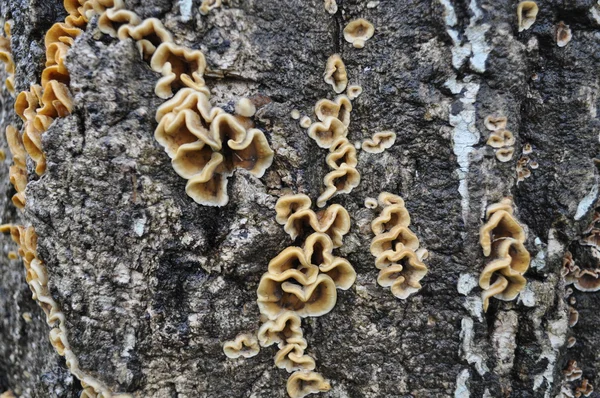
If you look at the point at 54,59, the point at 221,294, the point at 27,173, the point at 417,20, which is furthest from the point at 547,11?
the point at 27,173

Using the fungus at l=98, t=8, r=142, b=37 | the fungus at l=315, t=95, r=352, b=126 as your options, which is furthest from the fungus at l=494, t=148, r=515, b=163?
the fungus at l=98, t=8, r=142, b=37

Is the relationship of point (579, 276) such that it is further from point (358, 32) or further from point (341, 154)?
point (358, 32)

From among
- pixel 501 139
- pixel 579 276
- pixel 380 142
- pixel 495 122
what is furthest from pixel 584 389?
pixel 380 142

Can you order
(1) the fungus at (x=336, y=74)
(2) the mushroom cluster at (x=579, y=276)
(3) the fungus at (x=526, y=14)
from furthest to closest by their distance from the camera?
(2) the mushroom cluster at (x=579, y=276) < (1) the fungus at (x=336, y=74) < (3) the fungus at (x=526, y=14)

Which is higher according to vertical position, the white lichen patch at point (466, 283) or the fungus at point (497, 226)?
the fungus at point (497, 226)

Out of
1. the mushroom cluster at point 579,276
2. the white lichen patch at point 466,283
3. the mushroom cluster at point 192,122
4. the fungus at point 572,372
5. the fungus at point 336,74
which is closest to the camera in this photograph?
the mushroom cluster at point 192,122

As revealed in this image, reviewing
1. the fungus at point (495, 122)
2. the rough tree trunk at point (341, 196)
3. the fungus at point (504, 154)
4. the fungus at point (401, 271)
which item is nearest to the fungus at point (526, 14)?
the rough tree trunk at point (341, 196)

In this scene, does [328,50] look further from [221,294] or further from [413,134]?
[221,294]

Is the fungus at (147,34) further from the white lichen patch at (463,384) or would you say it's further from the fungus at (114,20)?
the white lichen patch at (463,384)
